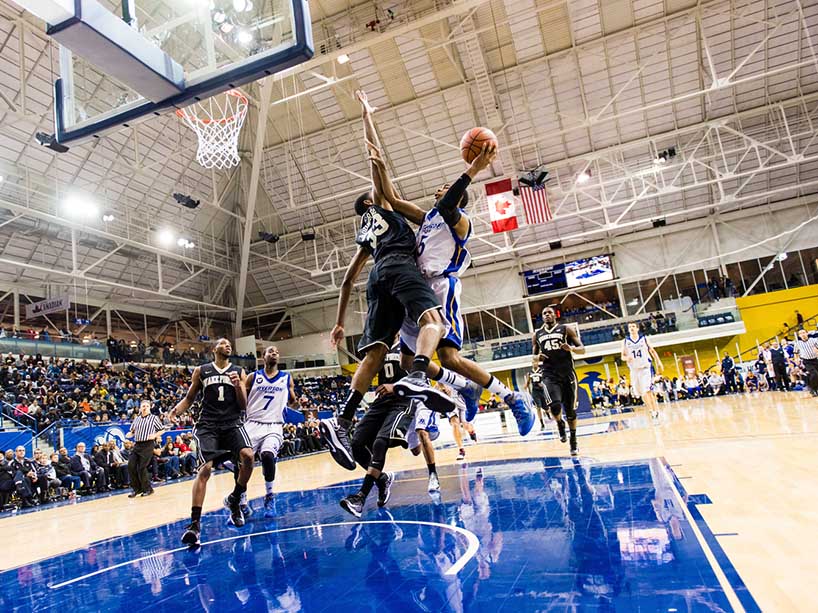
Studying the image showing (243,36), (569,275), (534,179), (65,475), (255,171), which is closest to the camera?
(243,36)

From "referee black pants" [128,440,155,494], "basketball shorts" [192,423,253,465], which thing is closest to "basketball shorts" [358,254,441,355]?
"basketball shorts" [192,423,253,465]

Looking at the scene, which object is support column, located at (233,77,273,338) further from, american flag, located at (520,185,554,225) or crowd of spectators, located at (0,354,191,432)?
american flag, located at (520,185,554,225)

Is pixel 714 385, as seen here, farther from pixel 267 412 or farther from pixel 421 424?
pixel 267 412

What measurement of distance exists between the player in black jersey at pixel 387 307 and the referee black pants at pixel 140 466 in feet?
27.0

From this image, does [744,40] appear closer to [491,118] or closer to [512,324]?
[491,118]

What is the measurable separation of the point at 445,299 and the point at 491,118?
16.8 m

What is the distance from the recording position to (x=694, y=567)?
8.52 ft

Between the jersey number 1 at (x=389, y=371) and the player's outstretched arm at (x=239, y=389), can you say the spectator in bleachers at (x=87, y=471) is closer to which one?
the player's outstretched arm at (x=239, y=389)

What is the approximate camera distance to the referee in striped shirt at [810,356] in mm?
11641

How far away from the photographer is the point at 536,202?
18922mm

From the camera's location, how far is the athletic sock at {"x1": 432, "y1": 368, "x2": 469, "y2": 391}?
12.5ft

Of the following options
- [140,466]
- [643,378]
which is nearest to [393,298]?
[643,378]

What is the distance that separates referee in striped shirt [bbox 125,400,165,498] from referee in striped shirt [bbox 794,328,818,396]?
13444 millimetres

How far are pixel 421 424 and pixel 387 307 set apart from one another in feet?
7.85
